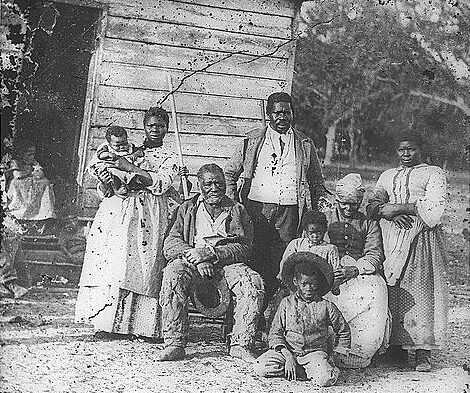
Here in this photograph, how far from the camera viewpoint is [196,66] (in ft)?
13.2

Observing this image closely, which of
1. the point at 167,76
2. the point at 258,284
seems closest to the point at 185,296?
the point at 258,284

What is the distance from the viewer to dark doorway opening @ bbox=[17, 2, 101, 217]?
12.9 ft

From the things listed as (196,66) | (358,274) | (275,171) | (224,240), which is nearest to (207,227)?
(224,240)

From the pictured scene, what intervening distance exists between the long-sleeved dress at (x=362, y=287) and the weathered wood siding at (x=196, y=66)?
1031 millimetres

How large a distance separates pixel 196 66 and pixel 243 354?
1.81m

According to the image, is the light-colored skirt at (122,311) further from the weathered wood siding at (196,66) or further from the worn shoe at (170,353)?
the weathered wood siding at (196,66)

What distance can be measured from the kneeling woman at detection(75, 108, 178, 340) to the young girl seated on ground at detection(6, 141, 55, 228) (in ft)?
1.58

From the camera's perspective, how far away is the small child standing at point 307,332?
11.0ft

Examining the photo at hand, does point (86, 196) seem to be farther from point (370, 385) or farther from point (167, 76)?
point (370, 385)

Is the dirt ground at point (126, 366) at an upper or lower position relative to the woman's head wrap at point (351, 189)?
lower

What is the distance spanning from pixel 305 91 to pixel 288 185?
1.06m

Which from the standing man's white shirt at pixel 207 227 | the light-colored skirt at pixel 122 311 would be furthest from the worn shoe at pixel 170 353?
the standing man's white shirt at pixel 207 227

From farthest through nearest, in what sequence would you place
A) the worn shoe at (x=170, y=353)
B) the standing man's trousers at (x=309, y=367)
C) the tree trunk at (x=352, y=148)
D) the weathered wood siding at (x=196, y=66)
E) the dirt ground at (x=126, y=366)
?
1. the tree trunk at (x=352, y=148)
2. the weathered wood siding at (x=196, y=66)
3. the worn shoe at (x=170, y=353)
4. the standing man's trousers at (x=309, y=367)
5. the dirt ground at (x=126, y=366)

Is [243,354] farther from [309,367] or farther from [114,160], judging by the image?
[114,160]
